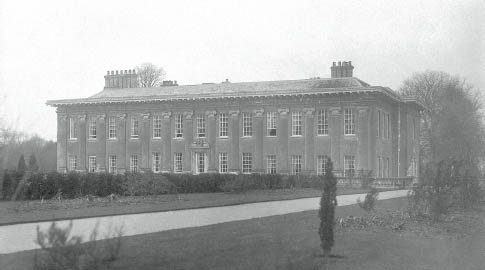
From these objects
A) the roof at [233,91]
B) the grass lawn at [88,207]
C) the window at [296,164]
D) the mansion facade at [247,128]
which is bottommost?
the grass lawn at [88,207]

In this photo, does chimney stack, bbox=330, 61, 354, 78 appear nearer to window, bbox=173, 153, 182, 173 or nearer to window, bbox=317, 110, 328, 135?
window, bbox=317, 110, 328, 135

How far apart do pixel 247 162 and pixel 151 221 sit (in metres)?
30.4

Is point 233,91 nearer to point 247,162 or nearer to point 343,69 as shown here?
point 247,162

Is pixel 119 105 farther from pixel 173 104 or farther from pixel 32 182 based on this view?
pixel 32 182

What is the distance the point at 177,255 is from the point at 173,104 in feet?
129

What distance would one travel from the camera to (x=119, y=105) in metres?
51.5

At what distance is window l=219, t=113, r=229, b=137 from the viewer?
4797 cm

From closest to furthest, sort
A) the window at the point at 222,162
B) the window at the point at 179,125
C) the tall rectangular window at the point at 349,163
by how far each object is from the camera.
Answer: the tall rectangular window at the point at 349,163 → the window at the point at 222,162 → the window at the point at 179,125

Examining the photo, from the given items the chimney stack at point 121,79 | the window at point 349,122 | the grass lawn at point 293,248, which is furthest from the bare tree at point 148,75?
the grass lawn at point 293,248

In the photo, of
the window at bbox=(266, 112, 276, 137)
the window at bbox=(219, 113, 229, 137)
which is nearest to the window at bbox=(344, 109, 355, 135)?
the window at bbox=(266, 112, 276, 137)

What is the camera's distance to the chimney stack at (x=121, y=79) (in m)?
57.8

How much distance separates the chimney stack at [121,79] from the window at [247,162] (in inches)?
626

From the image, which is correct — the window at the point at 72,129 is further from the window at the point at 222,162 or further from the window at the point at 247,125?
the window at the point at 247,125

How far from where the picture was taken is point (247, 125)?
47.3 metres
